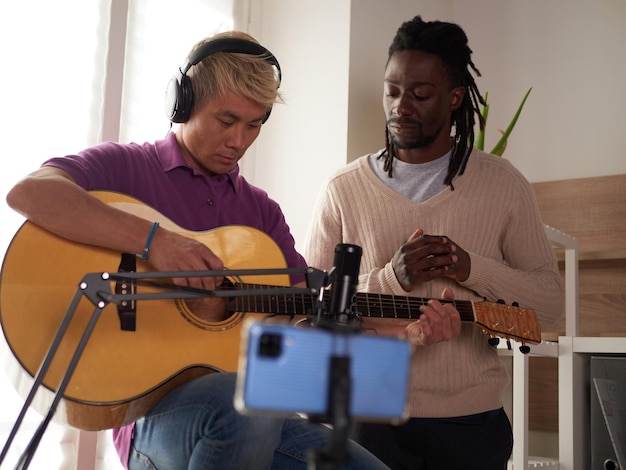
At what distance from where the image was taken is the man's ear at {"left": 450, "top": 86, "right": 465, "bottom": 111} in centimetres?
185

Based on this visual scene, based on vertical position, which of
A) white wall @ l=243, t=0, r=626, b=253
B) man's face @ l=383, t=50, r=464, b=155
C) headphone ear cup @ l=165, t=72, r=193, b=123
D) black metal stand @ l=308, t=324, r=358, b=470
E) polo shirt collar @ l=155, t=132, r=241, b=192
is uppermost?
white wall @ l=243, t=0, r=626, b=253

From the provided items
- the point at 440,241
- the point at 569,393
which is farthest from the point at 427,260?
the point at 569,393

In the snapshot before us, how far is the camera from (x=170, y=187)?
4.78 ft

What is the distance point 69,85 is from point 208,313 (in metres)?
0.88

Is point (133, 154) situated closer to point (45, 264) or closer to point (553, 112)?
point (45, 264)

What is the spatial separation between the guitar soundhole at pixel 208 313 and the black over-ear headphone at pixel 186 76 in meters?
0.36

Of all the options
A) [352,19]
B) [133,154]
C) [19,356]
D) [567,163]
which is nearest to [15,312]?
[19,356]

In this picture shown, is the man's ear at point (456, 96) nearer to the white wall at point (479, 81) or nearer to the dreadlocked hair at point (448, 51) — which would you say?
the dreadlocked hair at point (448, 51)

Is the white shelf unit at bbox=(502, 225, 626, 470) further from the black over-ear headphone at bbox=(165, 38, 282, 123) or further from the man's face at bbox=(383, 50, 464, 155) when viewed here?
the black over-ear headphone at bbox=(165, 38, 282, 123)

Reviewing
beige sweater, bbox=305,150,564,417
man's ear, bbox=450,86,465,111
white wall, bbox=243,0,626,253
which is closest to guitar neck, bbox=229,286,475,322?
beige sweater, bbox=305,150,564,417

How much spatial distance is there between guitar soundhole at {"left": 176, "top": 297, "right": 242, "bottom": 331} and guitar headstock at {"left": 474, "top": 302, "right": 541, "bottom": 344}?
528 mm

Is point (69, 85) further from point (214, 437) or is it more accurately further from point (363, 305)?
point (214, 437)

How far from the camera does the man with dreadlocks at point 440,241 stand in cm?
162

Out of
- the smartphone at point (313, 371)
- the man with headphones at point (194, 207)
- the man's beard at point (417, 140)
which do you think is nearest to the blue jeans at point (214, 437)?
the man with headphones at point (194, 207)
